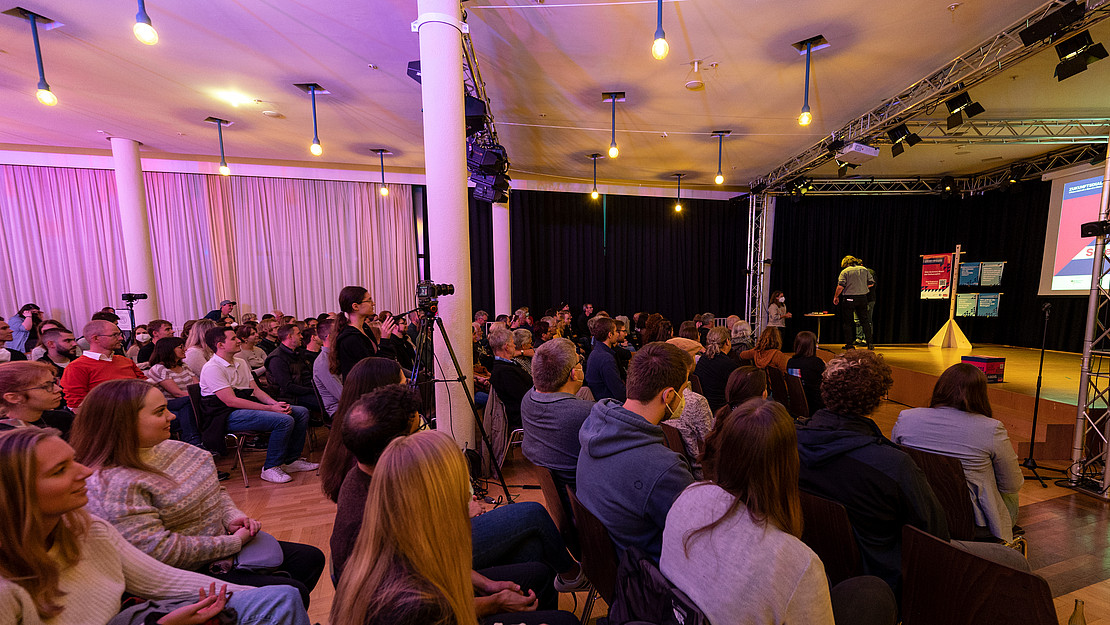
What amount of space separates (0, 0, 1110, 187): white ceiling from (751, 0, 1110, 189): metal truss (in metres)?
0.12

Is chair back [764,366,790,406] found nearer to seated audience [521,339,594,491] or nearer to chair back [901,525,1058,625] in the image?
seated audience [521,339,594,491]

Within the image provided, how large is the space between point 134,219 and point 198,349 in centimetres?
457

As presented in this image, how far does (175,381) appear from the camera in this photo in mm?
3672

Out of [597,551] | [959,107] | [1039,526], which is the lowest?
[1039,526]

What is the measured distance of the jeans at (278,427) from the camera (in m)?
3.46

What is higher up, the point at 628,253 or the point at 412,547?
the point at 628,253

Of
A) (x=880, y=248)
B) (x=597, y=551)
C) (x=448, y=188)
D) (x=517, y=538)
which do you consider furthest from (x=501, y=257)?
(x=880, y=248)

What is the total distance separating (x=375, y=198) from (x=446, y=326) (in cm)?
673

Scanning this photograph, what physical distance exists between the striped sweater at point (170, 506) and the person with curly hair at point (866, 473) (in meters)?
2.19

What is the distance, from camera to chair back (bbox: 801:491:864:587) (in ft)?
4.90

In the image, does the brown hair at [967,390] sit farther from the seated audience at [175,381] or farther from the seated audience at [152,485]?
the seated audience at [175,381]

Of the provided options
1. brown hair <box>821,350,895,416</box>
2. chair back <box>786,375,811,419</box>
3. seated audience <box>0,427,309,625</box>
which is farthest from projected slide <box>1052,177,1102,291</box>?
seated audience <box>0,427,309,625</box>

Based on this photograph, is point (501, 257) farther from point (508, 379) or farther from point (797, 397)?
point (797, 397)

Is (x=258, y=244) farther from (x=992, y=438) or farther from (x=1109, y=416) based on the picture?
(x=1109, y=416)
